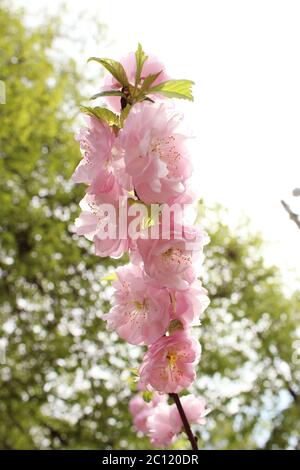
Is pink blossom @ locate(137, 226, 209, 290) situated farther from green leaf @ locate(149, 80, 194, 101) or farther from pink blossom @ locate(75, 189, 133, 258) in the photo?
green leaf @ locate(149, 80, 194, 101)

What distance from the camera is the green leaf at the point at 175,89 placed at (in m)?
0.75

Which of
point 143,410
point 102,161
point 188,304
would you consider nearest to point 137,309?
point 188,304

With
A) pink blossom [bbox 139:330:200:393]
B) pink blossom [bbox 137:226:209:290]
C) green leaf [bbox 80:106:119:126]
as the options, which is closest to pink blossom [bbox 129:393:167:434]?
pink blossom [bbox 139:330:200:393]

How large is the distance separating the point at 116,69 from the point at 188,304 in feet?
1.19

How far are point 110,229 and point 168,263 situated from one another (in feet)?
0.33

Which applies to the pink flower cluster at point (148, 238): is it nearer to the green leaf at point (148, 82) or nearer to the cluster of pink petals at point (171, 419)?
the green leaf at point (148, 82)

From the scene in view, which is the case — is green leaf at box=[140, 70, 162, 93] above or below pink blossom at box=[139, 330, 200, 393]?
above

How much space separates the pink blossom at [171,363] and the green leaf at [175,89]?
344 millimetres

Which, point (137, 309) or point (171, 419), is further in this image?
point (171, 419)

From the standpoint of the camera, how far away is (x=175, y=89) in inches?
30.3

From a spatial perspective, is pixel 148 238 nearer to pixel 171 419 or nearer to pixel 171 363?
pixel 171 363

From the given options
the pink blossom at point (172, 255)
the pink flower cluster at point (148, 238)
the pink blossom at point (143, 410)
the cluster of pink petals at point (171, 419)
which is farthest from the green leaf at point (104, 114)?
the pink blossom at point (143, 410)

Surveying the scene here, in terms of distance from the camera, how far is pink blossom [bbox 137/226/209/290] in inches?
28.4

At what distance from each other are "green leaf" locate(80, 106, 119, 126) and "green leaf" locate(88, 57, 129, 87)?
6 cm
